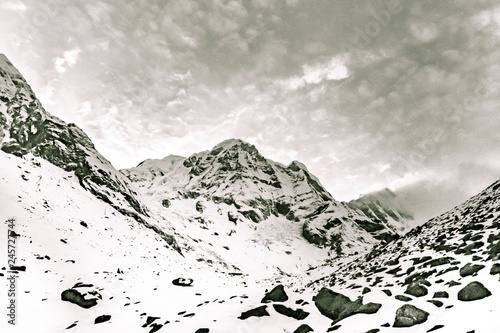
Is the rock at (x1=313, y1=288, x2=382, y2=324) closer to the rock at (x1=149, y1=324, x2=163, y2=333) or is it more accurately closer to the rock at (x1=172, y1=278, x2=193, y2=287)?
the rock at (x1=149, y1=324, x2=163, y2=333)

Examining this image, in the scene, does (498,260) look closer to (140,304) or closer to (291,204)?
(140,304)

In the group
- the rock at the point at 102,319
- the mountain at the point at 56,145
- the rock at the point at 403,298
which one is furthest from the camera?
the mountain at the point at 56,145

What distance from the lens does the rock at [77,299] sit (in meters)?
17.6

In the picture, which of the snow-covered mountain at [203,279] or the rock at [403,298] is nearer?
the snow-covered mountain at [203,279]

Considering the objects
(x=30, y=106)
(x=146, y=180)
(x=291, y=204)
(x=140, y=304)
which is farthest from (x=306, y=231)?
(x=140, y=304)

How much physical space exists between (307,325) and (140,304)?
10676 mm

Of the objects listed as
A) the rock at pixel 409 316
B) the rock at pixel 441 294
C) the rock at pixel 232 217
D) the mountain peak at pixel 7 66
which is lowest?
the rock at pixel 409 316

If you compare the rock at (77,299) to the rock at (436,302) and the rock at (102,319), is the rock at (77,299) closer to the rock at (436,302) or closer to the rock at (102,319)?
the rock at (102,319)

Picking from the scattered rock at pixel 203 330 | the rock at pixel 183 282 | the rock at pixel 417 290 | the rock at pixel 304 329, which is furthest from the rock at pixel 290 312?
the rock at pixel 183 282

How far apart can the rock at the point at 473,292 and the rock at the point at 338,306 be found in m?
2.96

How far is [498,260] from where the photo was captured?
12.0 m

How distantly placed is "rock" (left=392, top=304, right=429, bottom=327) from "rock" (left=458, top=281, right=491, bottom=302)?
1.56 m

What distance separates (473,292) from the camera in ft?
33.3

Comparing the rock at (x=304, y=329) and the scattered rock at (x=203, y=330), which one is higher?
the scattered rock at (x=203, y=330)
